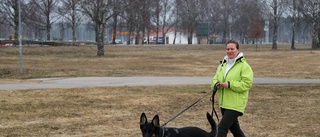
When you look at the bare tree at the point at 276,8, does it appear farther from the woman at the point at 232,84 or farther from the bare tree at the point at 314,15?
the woman at the point at 232,84

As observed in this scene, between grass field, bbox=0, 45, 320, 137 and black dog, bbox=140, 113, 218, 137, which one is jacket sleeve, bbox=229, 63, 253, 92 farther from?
grass field, bbox=0, 45, 320, 137

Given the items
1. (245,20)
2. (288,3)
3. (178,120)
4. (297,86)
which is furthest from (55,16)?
(178,120)

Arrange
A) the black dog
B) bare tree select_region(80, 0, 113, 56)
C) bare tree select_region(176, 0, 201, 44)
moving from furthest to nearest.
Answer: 1. bare tree select_region(176, 0, 201, 44)
2. bare tree select_region(80, 0, 113, 56)
3. the black dog

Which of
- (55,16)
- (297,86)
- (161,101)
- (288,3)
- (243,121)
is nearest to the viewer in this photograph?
(243,121)

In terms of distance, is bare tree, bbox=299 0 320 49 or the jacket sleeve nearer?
the jacket sleeve

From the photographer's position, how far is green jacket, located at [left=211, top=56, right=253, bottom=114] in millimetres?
5748

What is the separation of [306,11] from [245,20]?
98.5 feet

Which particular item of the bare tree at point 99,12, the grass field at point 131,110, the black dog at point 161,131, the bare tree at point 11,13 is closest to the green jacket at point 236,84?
the black dog at point 161,131

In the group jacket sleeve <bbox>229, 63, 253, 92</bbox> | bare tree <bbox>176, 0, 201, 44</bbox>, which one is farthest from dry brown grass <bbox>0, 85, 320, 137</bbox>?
bare tree <bbox>176, 0, 201, 44</bbox>

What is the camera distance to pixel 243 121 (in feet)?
30.9

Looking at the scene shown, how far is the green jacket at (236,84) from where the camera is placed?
575 cm

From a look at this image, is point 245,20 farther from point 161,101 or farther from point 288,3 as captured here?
point 161,101

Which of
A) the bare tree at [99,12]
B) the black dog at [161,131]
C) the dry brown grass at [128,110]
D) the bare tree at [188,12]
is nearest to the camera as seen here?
the black dog at [161,131]

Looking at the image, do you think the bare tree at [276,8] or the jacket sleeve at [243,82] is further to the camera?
the bare tree at [276,8]
